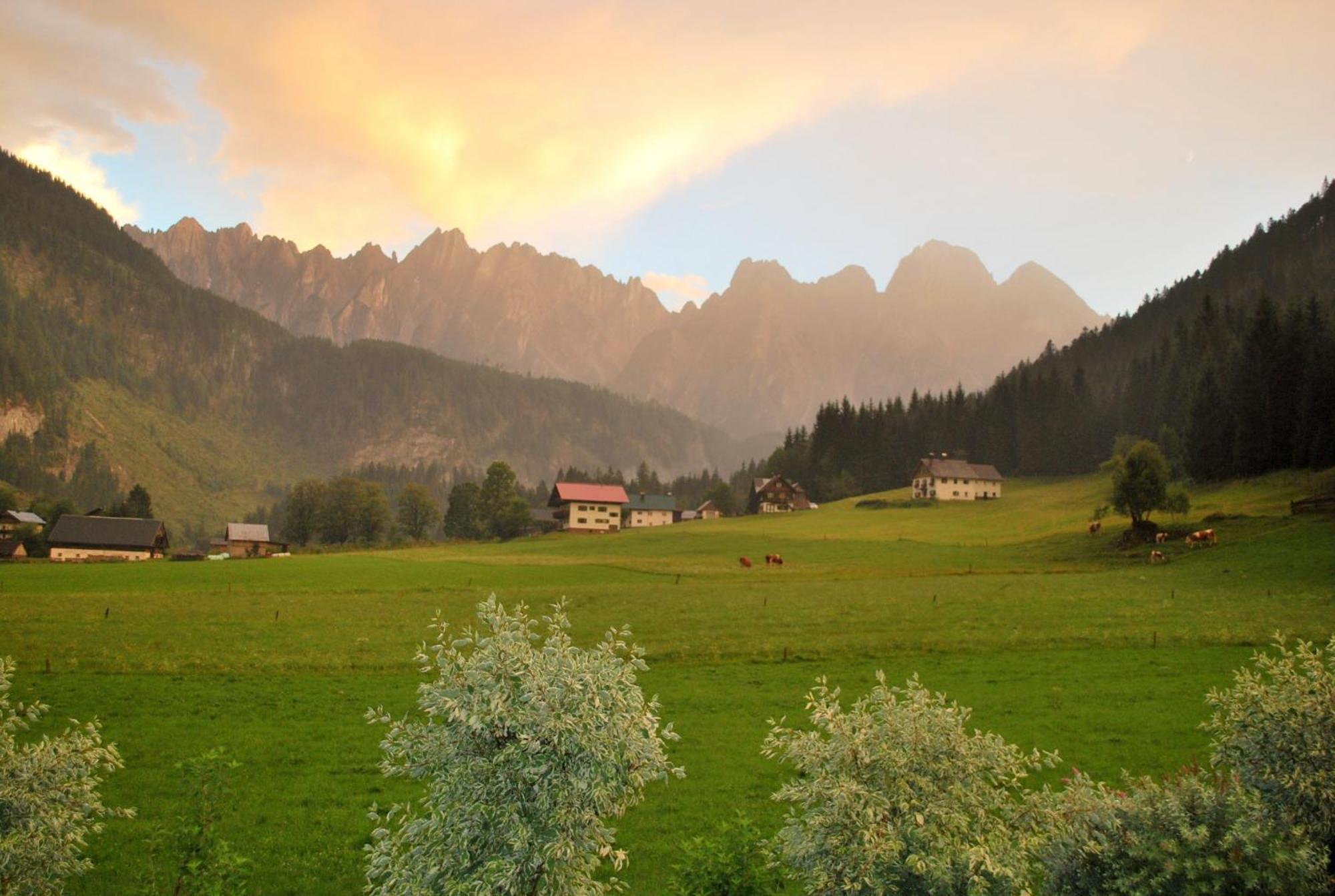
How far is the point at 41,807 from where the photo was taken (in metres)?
11.1

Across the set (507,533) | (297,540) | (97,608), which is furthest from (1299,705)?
(297,540)

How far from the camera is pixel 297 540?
590ft

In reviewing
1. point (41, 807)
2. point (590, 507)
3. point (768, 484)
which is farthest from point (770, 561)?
point (768, 484)

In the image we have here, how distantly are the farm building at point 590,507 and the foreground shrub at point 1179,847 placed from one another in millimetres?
145883

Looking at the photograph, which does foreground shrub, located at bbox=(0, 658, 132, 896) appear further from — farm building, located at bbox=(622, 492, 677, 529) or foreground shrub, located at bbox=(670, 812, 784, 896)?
farm building, located at bbox=(622, 492, 677, 529)

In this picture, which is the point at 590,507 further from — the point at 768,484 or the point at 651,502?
the point at 768,484

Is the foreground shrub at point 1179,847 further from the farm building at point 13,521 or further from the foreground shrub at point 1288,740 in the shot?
the farm building at point 13,521

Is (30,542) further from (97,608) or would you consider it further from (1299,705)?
(1299,705)

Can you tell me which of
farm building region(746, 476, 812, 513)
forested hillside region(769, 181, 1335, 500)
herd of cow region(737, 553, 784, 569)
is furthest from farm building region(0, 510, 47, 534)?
forested hillside region(769, 181, 1335, 500)

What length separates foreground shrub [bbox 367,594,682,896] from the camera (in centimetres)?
948

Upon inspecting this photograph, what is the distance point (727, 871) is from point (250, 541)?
15323cm

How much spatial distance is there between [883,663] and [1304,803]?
2577 centimetres

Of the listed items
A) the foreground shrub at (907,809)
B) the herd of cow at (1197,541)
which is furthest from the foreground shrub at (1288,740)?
the herd of cow at (1197,541)

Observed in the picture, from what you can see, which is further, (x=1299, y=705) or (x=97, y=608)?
(x=97, y=608)
